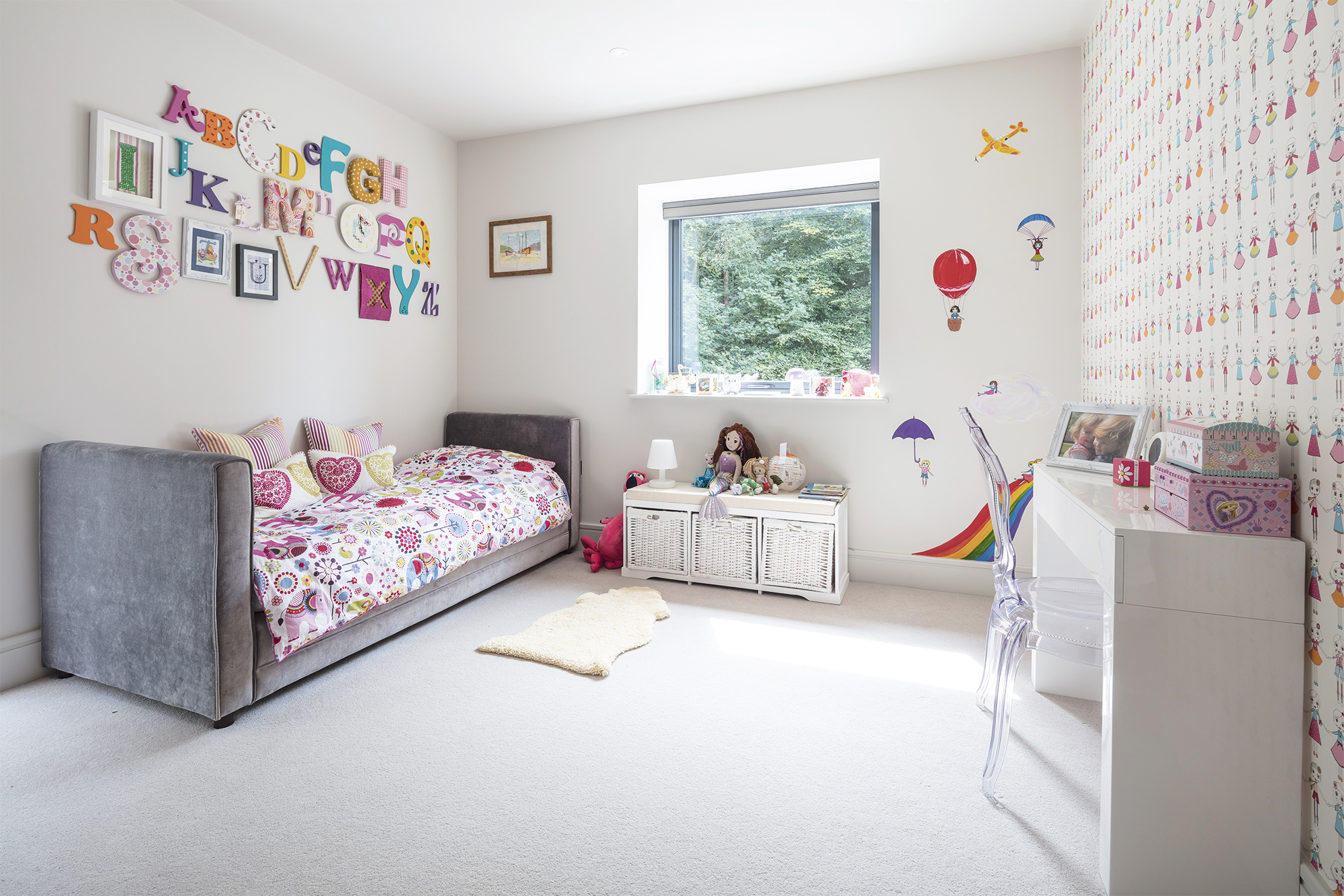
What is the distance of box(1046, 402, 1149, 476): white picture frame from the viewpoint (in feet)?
6.63

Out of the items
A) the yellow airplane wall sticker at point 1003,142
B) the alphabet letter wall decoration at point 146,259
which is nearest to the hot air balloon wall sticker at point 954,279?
the yellow airplane wall sticker at point 1003,142

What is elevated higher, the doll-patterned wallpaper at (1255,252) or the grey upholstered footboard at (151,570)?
the doll-patterned wallpaper at (1255,252)

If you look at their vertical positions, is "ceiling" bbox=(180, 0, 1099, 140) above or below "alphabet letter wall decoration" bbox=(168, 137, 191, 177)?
above

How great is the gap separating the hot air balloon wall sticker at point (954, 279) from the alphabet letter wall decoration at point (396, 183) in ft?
9.45

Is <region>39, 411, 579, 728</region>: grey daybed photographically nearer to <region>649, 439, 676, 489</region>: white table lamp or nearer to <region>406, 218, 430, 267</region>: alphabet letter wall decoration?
<region>649, 439, 676, 489</region>: white table lamp

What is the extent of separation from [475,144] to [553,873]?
13.3 ft

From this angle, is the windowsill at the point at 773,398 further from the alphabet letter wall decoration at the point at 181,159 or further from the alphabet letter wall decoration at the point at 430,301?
the alphabet letter wall decoration at the point at 181,159

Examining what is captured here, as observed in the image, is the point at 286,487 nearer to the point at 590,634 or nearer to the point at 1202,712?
the point at 590,634

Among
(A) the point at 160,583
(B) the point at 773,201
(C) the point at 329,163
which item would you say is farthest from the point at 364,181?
(A) the point at 160,583

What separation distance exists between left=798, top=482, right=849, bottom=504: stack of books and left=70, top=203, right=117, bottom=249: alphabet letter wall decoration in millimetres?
2965

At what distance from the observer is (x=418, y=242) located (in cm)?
396

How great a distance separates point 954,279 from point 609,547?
7.23ft

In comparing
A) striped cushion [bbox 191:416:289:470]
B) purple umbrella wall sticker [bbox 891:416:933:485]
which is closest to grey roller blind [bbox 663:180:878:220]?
purple umbrella wall sticker [bbox 891:416:933:485]

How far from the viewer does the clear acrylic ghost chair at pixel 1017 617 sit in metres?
1.67
